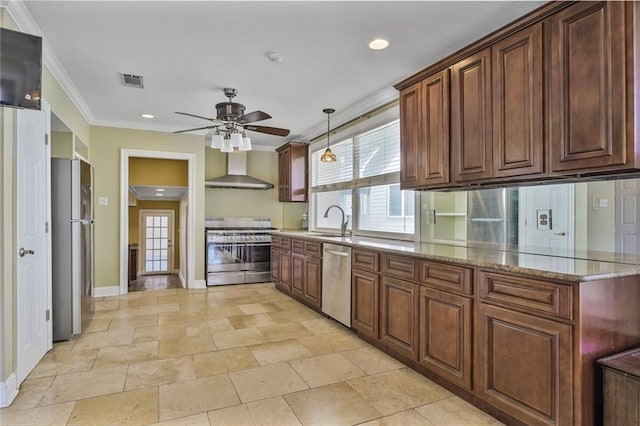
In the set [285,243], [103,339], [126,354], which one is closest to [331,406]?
[126,354]

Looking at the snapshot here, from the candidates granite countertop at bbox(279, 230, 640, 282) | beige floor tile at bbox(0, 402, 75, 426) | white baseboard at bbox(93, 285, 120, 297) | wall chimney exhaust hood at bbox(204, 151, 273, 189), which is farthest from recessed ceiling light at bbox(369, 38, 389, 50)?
white baseboard at bbox(93, 285, 120, 297)

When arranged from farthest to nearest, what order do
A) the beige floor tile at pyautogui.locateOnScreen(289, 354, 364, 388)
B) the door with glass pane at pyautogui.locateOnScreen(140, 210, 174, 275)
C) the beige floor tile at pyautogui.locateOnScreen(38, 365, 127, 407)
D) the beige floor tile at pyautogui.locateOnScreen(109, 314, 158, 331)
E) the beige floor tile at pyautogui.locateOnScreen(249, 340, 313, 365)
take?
the door with glass pane at pyautogui.locateOnScreen(140, 210, 174, 275)
the beige floor tile at pyautogui.locateOnScreen(109, 314, 158, 331)
the beige floor tile at pyautogui.locateOnScreen(249, 340, 313, 365)
the beige floor tile at pyautogui.locateOnScreen(289, 354, 364, 388)
the beige floor tile at pyautogui.locateOnScreen(38, 365, 127, 407)

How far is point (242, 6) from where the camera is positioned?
233 centimetres

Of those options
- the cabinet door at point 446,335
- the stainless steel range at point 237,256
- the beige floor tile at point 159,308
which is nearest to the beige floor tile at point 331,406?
the cabinet door at point 446,335

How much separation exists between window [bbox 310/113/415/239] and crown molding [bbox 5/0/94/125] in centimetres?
321

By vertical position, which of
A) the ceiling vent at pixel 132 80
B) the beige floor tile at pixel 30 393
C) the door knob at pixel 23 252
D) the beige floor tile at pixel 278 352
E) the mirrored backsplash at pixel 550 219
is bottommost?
the beige floor tile at pixel 278 352

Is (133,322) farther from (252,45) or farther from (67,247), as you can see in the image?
(252,45)

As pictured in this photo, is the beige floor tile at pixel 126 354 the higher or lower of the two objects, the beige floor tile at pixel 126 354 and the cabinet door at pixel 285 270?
the lower

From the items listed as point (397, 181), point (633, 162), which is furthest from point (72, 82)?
point (633, 162)

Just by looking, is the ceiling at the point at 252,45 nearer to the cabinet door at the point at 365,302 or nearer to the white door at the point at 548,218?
the white door at the point at 548,218

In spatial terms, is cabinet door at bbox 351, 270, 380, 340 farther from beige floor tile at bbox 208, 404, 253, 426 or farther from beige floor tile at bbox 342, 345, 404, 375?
beige floor tile at bbox 208, 404, 253, 426

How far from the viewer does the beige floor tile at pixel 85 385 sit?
7.62ft

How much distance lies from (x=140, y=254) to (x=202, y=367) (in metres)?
6.46

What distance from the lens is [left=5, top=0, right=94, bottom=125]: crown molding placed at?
2.32 metres
